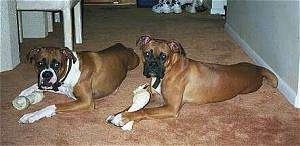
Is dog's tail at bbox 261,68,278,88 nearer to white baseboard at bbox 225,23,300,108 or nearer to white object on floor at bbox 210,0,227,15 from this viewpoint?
white baseboard at bbox 225,23,300,108

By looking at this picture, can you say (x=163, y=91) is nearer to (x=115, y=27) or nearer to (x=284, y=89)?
(x=284, y=89)

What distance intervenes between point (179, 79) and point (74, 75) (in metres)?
0.56

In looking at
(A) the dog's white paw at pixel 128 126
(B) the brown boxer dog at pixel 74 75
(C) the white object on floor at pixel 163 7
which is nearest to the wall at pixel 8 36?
(B) the brown boxer dog at pixel 74 75

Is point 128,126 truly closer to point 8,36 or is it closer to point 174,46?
point 174,46

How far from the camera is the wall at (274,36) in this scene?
2551mm

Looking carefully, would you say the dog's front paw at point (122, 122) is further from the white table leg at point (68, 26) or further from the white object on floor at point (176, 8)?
the white object on floor at point (176, 8)

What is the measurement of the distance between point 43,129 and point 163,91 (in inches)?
25.4

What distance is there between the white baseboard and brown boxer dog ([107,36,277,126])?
216 millimetres

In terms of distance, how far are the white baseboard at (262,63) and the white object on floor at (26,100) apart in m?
Result: 1.45

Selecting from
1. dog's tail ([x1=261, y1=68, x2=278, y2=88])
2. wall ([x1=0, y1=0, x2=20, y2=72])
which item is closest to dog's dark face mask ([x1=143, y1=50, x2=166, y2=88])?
dog's tail ([x1=261, y1=68, x2=278, y2=88])

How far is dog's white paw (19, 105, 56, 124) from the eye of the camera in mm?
2253

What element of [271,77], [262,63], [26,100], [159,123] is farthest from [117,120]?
[262,63]

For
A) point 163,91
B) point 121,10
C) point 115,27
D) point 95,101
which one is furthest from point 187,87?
point 121,10

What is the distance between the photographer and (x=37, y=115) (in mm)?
2277
